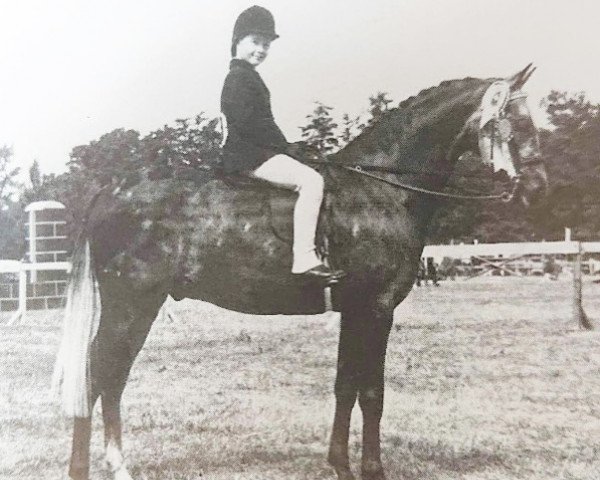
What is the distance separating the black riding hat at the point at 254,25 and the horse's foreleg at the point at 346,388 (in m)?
1.02

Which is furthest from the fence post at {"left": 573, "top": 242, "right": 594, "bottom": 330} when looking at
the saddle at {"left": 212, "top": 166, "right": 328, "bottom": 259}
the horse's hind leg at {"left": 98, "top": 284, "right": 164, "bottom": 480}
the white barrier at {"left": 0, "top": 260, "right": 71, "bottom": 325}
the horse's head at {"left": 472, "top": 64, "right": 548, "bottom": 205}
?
the white barrier at {"left": 0, "top": 260, "right": 71, "bottom": 325}

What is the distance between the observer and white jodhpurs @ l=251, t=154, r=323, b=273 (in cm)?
213

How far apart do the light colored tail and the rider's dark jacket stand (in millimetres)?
584

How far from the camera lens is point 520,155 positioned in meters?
2.24

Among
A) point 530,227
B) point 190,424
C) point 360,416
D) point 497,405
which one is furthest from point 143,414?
point 530,227

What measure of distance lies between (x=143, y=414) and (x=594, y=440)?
154 cm

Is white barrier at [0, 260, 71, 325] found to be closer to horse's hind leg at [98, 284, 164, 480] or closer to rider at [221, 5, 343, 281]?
horse's hind leg at [98, 284, 164, 480]

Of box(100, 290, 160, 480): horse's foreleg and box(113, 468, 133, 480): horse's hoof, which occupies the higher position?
box(100, 290, 160, 480): horse's foreleg

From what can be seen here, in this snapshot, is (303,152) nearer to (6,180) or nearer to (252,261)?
(252,261)

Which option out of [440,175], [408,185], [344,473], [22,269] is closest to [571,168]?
[440,175]

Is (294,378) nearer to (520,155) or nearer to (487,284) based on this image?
(487,284)

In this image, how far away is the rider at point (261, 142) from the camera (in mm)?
2137

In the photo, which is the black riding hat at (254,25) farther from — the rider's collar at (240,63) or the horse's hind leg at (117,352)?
the horse's hind leg at (117,352)

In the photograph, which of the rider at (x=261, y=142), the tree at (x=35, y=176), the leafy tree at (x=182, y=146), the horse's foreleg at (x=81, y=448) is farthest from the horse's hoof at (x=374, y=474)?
the tree at (x=35, y=176)
